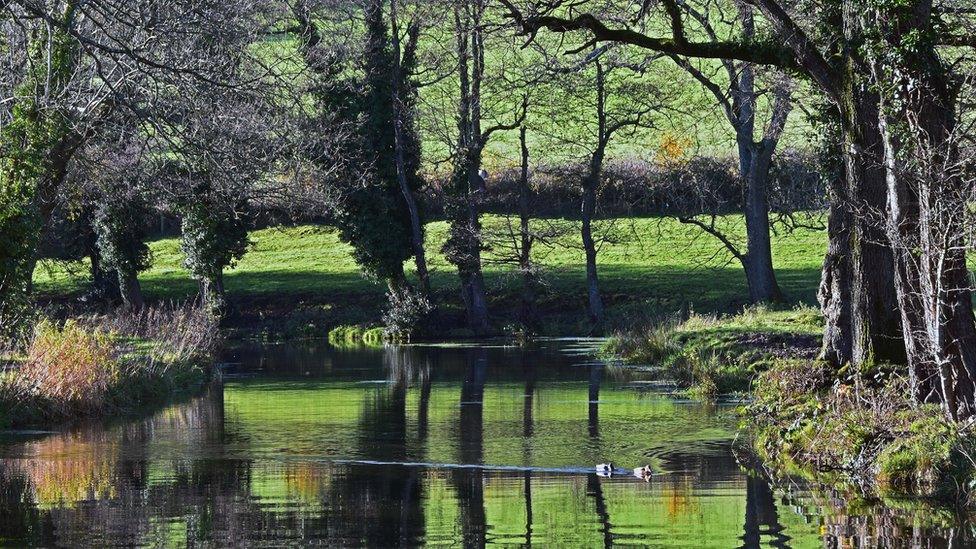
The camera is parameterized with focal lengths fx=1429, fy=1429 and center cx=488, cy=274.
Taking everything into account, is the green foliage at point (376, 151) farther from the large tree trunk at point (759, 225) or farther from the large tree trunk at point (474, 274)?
the large tree trunk at point (759, 225)

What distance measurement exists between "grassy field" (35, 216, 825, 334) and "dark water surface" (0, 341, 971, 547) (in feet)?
70.2

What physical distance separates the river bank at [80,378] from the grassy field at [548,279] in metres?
18.8

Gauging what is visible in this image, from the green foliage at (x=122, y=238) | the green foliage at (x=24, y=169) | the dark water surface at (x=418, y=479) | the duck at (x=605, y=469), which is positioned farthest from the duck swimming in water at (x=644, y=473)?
the green foliage at (x=122, y=238)

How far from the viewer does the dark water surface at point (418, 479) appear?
13328 millimetres

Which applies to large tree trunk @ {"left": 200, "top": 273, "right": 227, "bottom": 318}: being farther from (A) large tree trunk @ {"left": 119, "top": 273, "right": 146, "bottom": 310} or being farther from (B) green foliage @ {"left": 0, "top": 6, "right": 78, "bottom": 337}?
(B) green foliage @ {"left": 0, "top": 6, "right": 78, "bottom": 337}

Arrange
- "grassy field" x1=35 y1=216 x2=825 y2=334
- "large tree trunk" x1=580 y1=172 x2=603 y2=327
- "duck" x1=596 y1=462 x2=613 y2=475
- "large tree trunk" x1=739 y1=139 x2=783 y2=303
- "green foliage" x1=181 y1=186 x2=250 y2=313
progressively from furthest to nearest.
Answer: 1. "grassy field" x1=35 y1=216 x2=825 y2=334
2. "large tree trunk" x1=580 y1=172 x2=603 y2=327
3. "green foliage" x1=181 y1=186 x2=250 y2=313
4. "large tree trunk" x1=739 y1=139 x2=783 y2=303
5. "duck" x1=596 y1=462 x2=613 y2=475

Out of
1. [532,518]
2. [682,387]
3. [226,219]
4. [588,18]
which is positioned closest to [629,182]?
[226,219]

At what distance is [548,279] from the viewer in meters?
52.6

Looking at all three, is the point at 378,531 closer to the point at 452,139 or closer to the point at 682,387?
the point at 682,387

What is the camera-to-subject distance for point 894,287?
1792 centimetres

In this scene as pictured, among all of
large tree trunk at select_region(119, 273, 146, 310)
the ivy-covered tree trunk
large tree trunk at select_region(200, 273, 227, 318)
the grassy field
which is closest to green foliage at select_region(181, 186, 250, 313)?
large tree trunk at select_region(200, 273, 227, 318)

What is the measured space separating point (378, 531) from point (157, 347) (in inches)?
698

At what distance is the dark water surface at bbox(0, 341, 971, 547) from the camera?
13.3 m

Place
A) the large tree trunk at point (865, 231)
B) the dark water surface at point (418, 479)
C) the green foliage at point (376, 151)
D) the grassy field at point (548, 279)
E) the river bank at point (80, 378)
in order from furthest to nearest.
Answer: the grassy field at point (548, 279), the green foliage at point (376, 151), the river bank at point (80, 378), the large tree trunk at point (865, 231), the dark water surface at point (418, 479)
